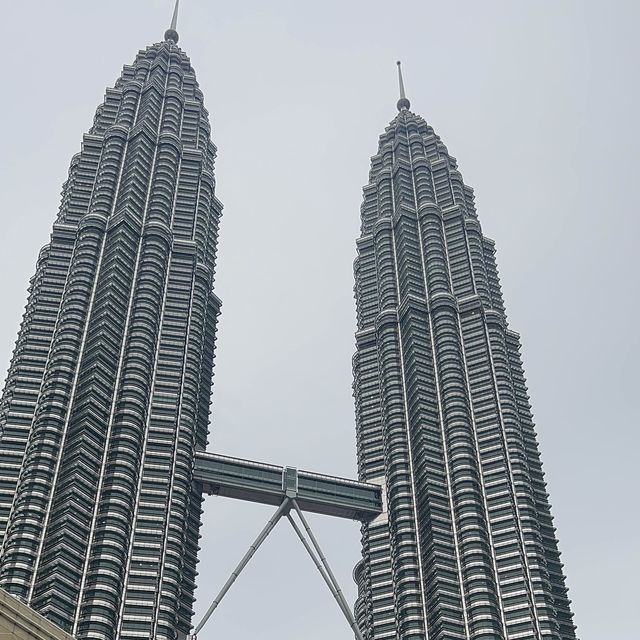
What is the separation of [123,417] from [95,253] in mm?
41841

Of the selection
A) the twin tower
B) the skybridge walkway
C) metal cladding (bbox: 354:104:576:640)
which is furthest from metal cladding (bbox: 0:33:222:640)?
metal cladding (bbox: 354:104:576:640)

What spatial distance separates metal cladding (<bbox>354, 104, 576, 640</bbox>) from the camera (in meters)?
146

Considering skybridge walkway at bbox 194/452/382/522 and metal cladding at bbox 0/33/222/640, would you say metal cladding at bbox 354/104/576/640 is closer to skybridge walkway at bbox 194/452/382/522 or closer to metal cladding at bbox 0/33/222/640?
skybridge walkway at bbox 194/452/382/522

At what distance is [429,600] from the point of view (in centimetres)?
14950

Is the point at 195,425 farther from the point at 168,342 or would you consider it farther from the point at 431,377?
the point at 431,377

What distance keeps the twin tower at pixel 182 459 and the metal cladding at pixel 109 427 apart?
317mm

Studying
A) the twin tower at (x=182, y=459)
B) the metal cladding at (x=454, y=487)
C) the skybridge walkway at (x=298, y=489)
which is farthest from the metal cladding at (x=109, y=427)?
the metal cladding at (x=454, y=487)

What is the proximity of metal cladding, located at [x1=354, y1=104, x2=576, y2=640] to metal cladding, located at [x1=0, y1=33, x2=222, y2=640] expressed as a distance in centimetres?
3252

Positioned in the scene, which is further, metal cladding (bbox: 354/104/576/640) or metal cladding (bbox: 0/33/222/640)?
metal cladding (bbox: 354/104/576/640)

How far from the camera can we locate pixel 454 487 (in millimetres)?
161625

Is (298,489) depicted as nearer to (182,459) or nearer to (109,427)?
(182,459)

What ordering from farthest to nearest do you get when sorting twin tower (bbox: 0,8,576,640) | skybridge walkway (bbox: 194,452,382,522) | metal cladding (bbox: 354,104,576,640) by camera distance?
skybridge walkway (bbox: 194,452,382,522) < metal cladding (bbox: 354,104,576,640) < twin tower (bbox: 0,8,576,640)

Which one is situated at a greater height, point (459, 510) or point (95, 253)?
point (95, 253)

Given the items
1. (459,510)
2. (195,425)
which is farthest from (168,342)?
(459,510)
